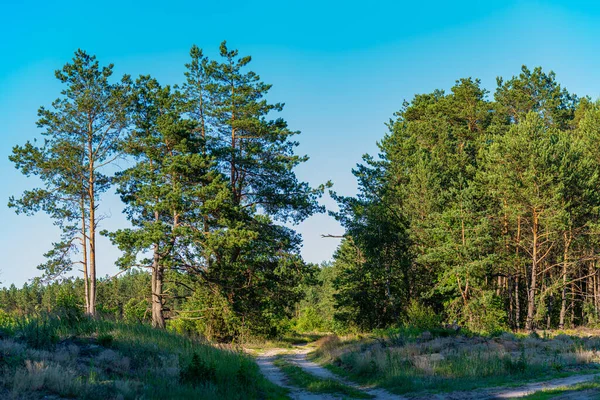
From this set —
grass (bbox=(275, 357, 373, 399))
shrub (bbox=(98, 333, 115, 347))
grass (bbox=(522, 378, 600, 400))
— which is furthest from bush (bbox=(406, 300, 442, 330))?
shrub (bbox=(98, 333, 115, 347))

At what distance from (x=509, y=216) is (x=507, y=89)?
68.2 feet

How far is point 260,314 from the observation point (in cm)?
3562

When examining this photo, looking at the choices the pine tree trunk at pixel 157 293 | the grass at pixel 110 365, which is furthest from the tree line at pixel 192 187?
the grass at pixel 110 365

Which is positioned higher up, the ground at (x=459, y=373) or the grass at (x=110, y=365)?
the grass at (x=110, y=365)

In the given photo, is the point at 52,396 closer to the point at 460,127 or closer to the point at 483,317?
the point at 483,317

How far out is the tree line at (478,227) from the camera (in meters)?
34.4

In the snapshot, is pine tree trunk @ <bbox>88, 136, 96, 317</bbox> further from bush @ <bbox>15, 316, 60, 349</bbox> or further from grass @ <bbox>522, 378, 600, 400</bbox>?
grass @ <bbox>522, 378, 600, 400</bbox>

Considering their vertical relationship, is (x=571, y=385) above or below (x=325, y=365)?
above

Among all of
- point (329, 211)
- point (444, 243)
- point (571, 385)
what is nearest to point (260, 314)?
point (329, 211)

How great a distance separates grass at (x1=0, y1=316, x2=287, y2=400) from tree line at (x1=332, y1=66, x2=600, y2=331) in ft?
76.7

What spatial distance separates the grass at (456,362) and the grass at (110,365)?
3.97m

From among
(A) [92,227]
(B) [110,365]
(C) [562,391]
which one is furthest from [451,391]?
(A) [92,227]

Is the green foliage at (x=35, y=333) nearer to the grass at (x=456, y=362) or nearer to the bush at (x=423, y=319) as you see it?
the grass at (x=456, y=362)

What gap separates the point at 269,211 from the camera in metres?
36.3
